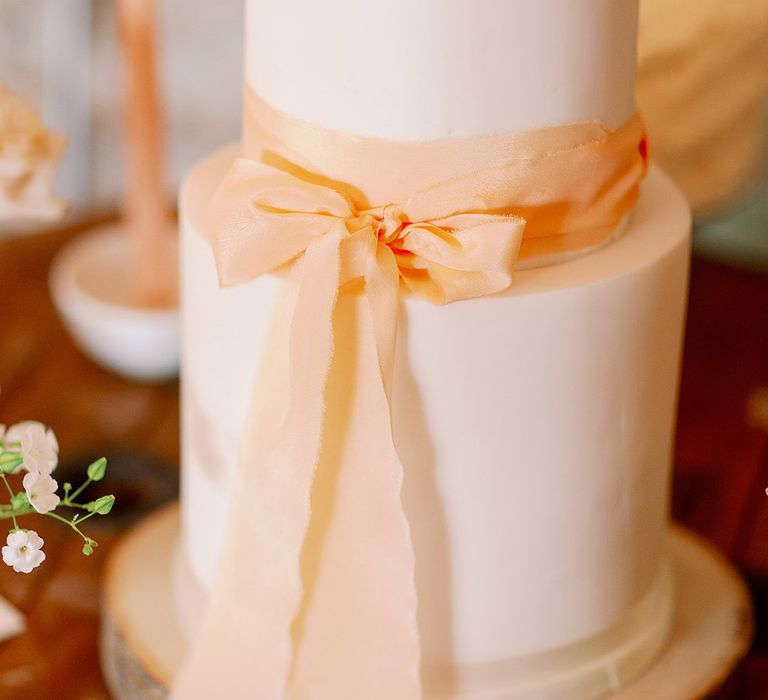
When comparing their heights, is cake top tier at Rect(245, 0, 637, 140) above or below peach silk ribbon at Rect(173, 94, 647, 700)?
above

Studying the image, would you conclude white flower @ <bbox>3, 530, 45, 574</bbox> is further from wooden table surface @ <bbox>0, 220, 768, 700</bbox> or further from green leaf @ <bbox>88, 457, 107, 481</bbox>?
wooden table surface @ <bbox>0, 220, 768, 700</bbox>

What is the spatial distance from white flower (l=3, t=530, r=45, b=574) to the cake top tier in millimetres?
309

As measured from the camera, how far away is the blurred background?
105 cm

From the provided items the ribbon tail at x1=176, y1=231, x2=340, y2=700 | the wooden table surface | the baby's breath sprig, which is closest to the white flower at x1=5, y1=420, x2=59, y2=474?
the baby's breath sprig

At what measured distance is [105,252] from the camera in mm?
1502

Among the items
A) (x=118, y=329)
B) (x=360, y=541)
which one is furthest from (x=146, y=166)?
(x=360, y=541)

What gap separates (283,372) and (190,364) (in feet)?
0.48

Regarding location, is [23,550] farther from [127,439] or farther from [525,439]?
[127,439]

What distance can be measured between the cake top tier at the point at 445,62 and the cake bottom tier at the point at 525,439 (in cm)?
11

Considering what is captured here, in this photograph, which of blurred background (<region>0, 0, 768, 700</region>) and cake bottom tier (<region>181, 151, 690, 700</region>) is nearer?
cake bottom tier (<region>181, 151, 690, 700</region>)

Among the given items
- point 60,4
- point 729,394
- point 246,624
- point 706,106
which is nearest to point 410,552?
point 246,624

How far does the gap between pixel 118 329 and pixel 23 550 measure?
74 centimetres

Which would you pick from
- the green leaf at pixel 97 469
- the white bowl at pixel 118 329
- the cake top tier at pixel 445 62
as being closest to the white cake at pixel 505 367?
the cake top tier at pixel 445 62

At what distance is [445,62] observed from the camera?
0.71 meters
